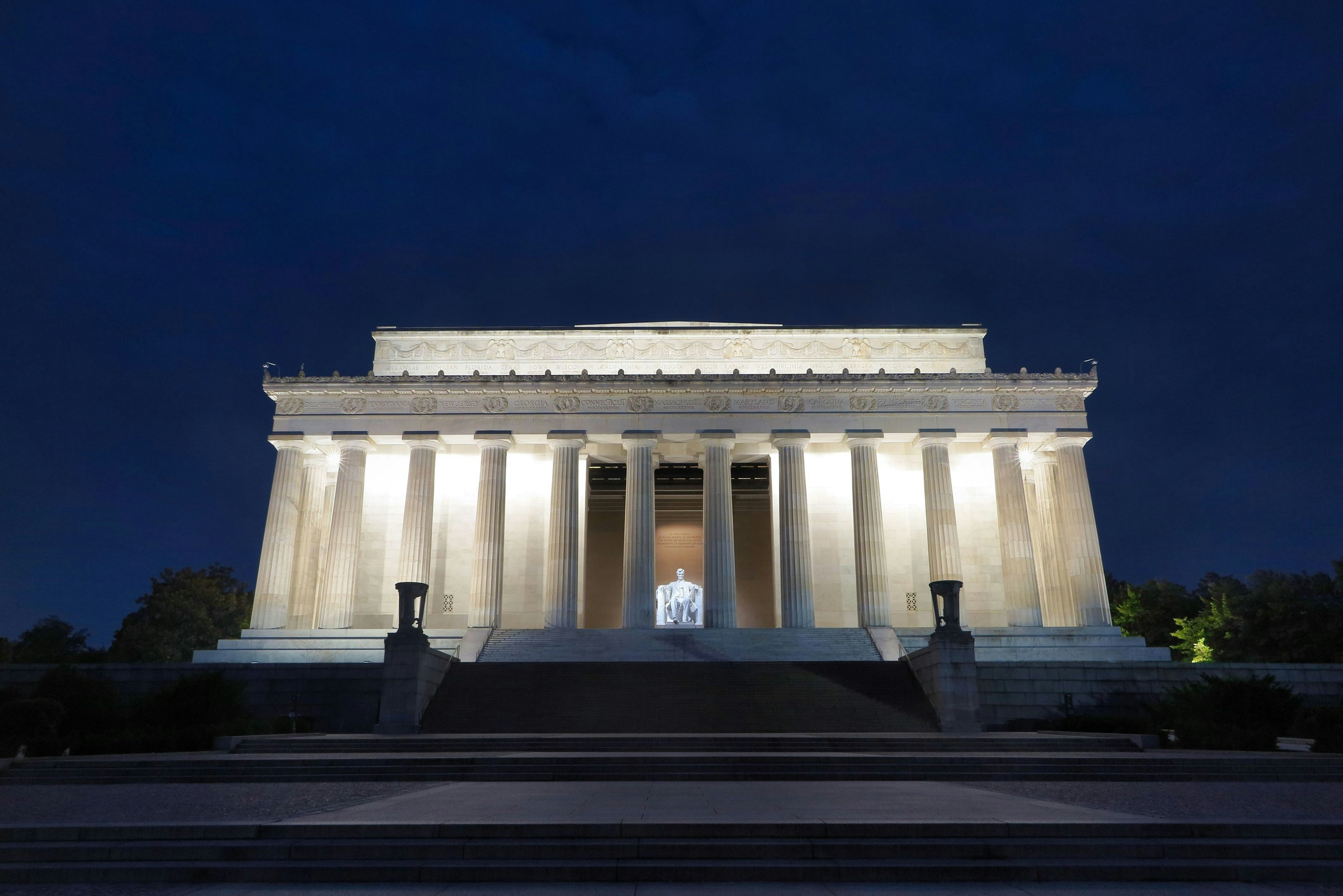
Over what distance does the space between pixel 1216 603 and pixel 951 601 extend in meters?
36.9

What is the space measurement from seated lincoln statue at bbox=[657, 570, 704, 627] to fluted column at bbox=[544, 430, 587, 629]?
4.91 metres

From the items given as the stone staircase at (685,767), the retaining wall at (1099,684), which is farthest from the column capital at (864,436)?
the stone staircase at (685,767)

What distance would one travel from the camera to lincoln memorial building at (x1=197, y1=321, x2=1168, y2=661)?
42656 mm

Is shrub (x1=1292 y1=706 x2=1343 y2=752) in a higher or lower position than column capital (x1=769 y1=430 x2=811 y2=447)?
lower

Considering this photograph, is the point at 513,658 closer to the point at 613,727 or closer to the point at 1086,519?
the point at 613,727

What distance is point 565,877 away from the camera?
31.1 ft

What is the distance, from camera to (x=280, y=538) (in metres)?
43.5

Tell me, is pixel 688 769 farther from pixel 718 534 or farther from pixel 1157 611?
pixel 1157 611

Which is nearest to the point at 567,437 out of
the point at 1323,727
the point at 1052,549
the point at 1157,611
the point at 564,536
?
the point at 564,536

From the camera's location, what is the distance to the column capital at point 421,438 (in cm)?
4481

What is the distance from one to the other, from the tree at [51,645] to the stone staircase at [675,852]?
1398 inches

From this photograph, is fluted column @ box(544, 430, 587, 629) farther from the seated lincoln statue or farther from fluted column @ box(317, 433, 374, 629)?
fluted column @ box(317, 433, 374, 629)

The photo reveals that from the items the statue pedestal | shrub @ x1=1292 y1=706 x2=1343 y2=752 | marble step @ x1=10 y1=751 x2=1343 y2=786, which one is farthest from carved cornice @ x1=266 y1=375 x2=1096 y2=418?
marble step @ x1=10 y1=751 x2=1343 y2=786

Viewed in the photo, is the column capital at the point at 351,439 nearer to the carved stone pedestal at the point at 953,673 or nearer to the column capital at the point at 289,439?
the column capital at the point at 289,439
